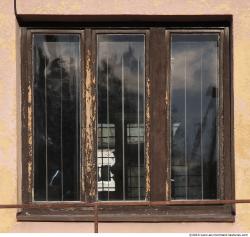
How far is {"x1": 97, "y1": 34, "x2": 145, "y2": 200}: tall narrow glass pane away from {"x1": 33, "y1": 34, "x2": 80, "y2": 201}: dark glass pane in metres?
0.26

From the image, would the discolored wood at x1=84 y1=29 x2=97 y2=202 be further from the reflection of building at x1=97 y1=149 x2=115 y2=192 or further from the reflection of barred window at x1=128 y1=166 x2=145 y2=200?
the reflection of barred window at x1=128 y1=166 x2=145 y2=200

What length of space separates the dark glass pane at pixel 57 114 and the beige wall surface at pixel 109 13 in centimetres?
28

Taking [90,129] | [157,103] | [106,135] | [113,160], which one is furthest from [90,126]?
[157,103]

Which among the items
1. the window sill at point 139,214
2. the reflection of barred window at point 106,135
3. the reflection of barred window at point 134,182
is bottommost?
the window sill at point 139,214

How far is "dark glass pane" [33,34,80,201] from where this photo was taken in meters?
5.42

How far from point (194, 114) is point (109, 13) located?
1419 mm

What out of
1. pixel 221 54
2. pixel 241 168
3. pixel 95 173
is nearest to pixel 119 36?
pixel 221 54

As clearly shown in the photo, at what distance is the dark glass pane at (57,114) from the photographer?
542cm

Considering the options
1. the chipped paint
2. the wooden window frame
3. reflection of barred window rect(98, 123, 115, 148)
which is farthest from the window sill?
reflection of barred window rect(98, 123, 115, 148)

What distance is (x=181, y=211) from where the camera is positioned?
5.35 m

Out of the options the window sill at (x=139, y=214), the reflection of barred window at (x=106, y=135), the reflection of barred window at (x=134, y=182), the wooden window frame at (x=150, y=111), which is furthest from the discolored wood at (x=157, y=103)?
the reflection of barred window at (x=106, y=135)

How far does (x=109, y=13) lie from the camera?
5.22m

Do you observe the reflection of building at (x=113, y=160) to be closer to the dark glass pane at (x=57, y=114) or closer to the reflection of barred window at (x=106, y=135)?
the reflection of barred window at (x=106, y=135)

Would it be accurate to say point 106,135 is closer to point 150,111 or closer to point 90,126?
point 90,126
